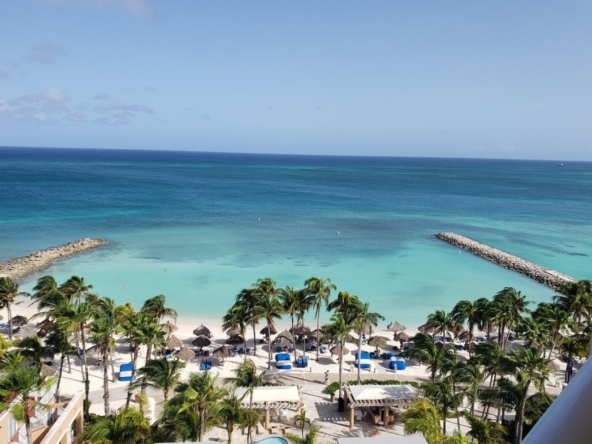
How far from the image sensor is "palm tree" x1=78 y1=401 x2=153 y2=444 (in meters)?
15.2

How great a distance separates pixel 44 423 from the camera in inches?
602

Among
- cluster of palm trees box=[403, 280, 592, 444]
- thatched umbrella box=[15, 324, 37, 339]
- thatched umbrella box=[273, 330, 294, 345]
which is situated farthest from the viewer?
thatched umbrella box=[273, 330, 294, 345]

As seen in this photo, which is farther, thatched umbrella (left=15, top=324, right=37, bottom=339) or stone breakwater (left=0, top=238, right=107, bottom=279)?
stone breakwater (left=0, top=238, right=107, bottom=279)

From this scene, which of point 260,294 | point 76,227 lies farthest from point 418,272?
point 76,227

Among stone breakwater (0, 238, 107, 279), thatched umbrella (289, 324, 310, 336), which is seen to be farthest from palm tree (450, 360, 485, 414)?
stone breakwater (0, 238, 107, 279)

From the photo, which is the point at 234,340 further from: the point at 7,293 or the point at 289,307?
the point at 7,293

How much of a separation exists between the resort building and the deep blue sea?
19.6m

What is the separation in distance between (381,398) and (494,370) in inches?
205

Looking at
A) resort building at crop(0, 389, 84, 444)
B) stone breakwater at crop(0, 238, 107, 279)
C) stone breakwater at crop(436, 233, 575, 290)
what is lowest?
stone breakwater at crop(0, 238, 107, 279)

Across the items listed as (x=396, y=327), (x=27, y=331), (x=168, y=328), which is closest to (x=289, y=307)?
(x=168, y=328)

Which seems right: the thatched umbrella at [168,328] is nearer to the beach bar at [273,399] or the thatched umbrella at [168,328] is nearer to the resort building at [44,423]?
the beach bar at [273,399]

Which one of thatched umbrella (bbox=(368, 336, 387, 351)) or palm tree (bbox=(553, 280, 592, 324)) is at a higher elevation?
palm tree (bbox=(553, 280, 592, 324))

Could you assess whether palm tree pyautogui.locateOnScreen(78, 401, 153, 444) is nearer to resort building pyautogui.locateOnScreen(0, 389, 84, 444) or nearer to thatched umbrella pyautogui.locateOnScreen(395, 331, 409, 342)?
resort building pyautogui.locateOnScreen(0, 389, 84, 444)

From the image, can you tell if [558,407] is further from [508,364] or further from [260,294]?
[260,294]
